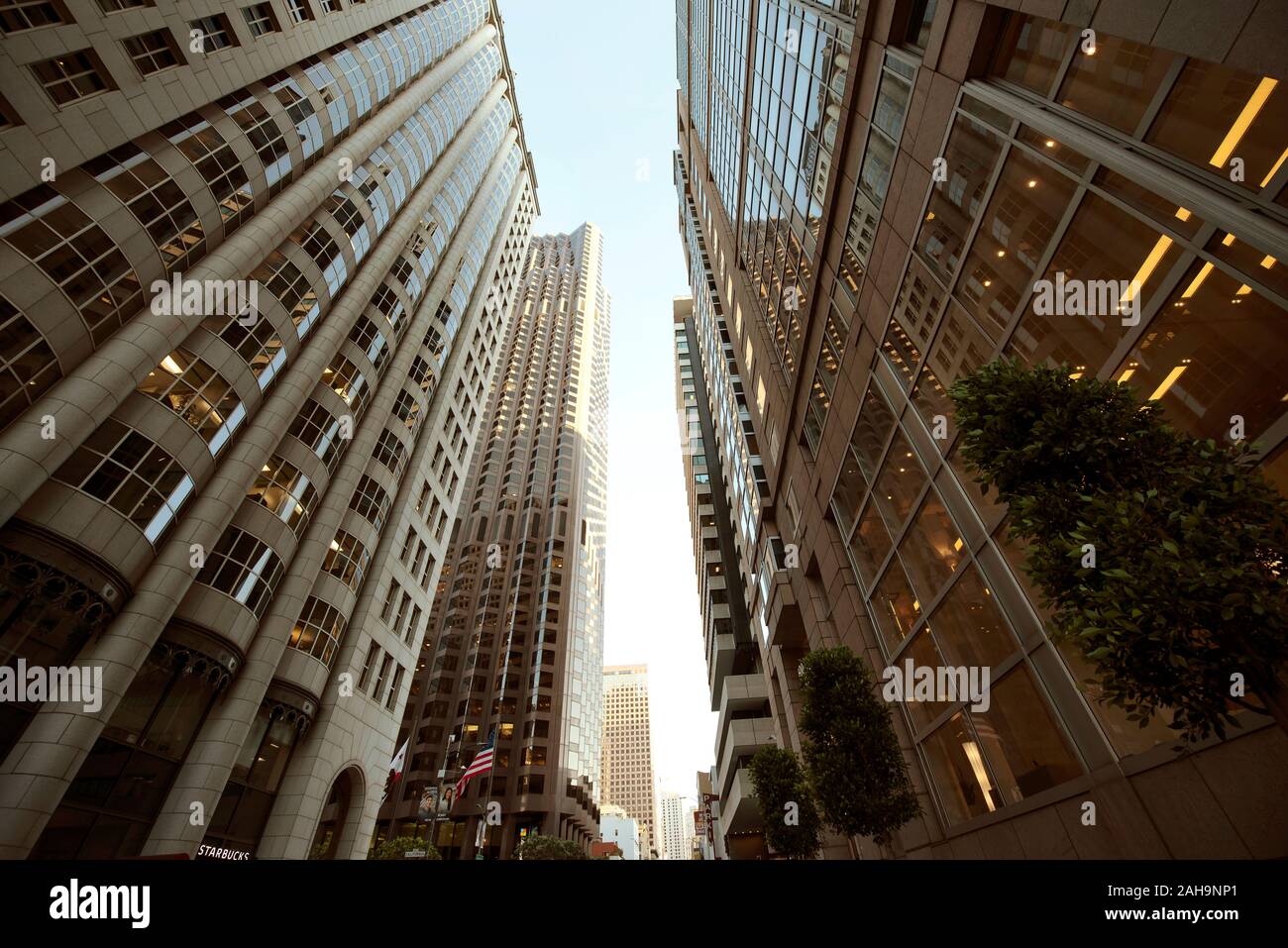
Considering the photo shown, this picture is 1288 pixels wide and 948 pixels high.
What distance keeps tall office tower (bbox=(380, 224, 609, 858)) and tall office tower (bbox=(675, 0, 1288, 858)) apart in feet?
168

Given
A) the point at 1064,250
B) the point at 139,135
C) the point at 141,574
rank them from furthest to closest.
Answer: the point at 139,135, the point at 141,574, the point at 1064,250

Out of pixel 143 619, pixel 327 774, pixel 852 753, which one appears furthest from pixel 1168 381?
pixel 327 774

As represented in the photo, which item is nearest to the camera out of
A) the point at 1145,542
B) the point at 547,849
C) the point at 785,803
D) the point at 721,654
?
the point at 1145,542

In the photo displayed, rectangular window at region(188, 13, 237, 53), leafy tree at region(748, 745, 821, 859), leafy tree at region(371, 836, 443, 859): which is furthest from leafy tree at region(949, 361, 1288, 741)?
leafy tree at region(371, 836, 443, 859)

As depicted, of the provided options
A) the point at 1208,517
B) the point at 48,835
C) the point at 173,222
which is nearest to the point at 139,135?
the point at 173,222

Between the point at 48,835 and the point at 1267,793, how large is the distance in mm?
26725

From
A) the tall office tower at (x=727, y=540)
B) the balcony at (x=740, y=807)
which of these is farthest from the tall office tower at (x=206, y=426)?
the balcony at (x=740, y=807)

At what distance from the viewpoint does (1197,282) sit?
7.59 metres

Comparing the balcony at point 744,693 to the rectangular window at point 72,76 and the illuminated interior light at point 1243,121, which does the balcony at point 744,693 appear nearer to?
the illuminated interior light at point 1243,121

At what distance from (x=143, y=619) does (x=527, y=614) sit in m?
72.6

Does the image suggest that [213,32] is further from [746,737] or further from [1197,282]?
[746,737]

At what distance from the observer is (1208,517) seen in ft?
18.0
